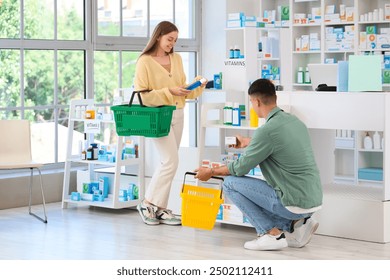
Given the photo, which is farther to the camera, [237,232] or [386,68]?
[386,68]

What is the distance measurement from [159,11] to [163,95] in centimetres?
317

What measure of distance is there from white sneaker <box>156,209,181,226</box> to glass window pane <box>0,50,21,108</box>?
212 cm

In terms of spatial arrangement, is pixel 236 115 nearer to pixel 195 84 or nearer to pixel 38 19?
pixel 195 84

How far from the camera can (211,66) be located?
32.8 feet

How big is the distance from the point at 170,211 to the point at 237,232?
635 mm

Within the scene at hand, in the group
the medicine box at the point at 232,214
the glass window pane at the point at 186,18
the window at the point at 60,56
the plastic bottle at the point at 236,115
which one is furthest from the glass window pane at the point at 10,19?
the medicine box at the point at 232,214

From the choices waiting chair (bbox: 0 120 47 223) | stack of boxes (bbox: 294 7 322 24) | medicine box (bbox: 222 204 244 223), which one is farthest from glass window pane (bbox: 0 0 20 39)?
stack of boxes (bbox: 294 7 322 24)

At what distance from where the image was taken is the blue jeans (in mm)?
5637

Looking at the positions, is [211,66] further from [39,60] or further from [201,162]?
[201,162]

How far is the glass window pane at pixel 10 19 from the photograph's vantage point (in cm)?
782

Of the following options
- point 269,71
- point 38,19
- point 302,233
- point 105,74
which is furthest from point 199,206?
point 105,74

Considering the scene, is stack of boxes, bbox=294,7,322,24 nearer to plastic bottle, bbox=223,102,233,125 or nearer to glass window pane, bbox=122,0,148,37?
glass window pane, bbox=122,0,148,37

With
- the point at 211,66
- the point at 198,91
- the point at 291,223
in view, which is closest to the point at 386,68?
the point at 211,66

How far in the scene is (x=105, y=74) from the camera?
346 inches
